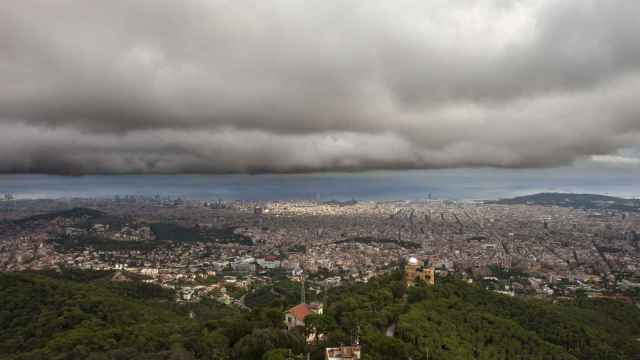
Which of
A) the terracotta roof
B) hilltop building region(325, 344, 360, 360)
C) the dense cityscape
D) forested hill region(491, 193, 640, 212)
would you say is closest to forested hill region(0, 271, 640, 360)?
hilltop building region(325, 344, 360, 360)

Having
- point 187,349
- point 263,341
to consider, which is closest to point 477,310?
point 263,341

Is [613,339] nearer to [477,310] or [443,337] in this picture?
[477,310]

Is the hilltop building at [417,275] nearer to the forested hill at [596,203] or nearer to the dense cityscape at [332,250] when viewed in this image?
the dense cityscape at [332,250]

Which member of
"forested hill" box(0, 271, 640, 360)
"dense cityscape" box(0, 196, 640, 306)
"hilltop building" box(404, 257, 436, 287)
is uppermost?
"hilltop building" box(404, 257, 436, 287)

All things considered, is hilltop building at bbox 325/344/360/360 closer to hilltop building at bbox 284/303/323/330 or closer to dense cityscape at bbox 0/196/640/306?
hilltop building at bbox 284/303/323/330

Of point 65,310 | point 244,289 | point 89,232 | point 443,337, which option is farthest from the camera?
point 89,232

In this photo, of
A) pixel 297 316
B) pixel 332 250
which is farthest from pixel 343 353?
pixel 332 250

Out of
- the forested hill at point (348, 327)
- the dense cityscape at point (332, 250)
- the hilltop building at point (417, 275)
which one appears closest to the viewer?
the forested hill at point (348, 327)

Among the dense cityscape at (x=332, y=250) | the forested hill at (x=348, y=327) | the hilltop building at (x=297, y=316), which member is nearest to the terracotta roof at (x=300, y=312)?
the hilltop building at (x=297, y=316)
